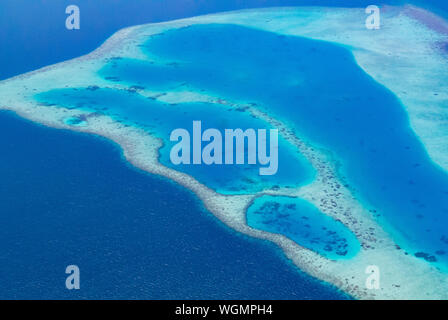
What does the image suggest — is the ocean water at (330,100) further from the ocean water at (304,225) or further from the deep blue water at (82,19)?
the deep blue water at (82,19)

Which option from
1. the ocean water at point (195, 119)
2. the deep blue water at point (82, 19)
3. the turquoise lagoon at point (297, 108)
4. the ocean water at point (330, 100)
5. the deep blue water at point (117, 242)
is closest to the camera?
the deep blue water at point (117, 242)

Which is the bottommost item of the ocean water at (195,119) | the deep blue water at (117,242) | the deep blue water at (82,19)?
the deep blue water at (117,242)

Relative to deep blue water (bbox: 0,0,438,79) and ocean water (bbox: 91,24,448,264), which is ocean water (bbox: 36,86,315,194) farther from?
deep blue water (bbox: 0,0,438,79)

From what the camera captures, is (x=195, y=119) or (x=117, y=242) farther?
(x=195, y=119)

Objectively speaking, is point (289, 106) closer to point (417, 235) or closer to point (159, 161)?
point (159, 161)

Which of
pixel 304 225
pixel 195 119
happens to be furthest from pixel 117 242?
pixel 195 119

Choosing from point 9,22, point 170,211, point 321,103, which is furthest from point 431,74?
point 9,22

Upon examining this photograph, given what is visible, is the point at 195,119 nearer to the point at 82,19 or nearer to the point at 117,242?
the point at 117,242

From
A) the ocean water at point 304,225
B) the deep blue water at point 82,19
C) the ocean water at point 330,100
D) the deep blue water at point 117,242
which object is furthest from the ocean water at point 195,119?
the deep blue water at point 82,19
